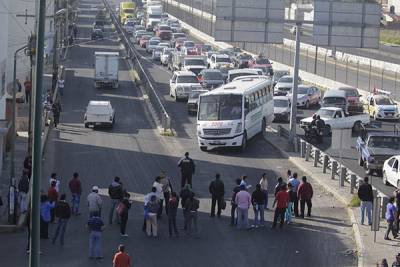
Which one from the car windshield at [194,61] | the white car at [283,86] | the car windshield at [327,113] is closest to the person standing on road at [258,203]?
the car windshield at [327,113]

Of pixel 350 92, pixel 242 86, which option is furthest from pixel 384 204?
pixel 350 92

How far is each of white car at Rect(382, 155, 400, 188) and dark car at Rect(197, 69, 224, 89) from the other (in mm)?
26657

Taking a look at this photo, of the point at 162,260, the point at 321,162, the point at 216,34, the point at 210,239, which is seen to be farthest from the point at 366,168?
the point at 162,260

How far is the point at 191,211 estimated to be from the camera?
84.6ft

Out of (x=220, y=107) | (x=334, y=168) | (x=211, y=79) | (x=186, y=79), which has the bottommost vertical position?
(x=334, y=168)

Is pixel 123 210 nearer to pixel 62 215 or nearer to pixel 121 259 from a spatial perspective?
pixel 62 215

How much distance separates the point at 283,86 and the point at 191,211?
35.3 metres

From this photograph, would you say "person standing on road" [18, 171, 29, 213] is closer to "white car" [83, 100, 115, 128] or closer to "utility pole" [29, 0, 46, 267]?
"utility pole" [29, 0, 46, 267]

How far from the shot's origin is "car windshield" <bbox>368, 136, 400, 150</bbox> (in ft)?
121

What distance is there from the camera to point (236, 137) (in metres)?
39.8

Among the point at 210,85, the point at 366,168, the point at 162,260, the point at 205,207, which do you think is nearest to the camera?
the point at 162,260

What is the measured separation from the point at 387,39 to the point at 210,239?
342ft

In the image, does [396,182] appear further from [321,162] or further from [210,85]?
[210,85]

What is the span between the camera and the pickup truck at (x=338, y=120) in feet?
150
